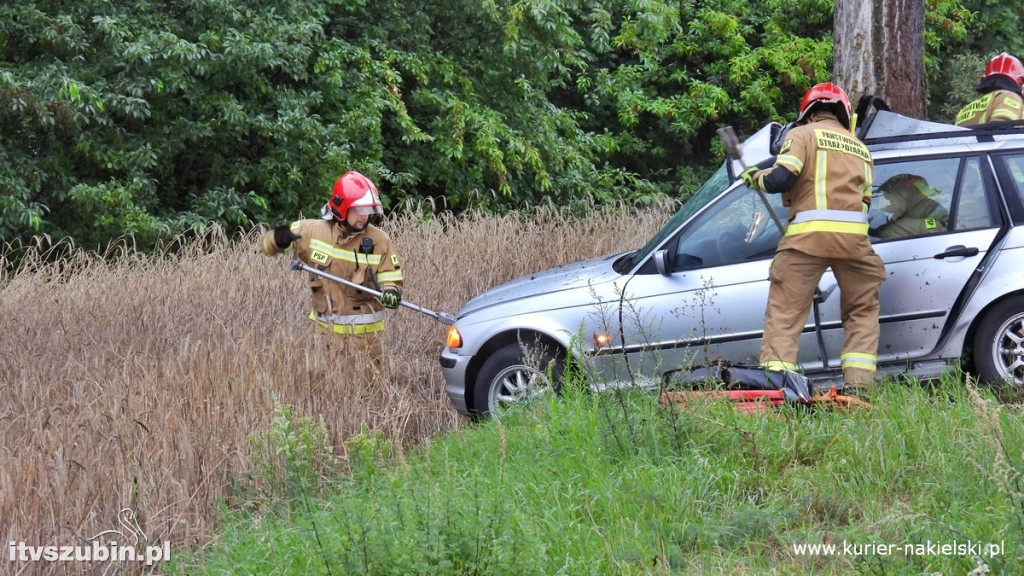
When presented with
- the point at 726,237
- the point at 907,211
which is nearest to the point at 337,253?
the point at 726,237

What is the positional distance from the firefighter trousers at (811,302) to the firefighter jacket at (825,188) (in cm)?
8

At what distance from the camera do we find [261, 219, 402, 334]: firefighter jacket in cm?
709

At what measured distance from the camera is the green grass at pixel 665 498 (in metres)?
3.93

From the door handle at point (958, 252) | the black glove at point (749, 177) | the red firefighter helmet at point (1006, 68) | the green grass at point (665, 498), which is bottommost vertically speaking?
the green grass at point (665, 498)

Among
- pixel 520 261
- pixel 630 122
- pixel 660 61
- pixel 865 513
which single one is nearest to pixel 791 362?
pixel 865 513

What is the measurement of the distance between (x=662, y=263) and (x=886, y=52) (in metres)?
3.64

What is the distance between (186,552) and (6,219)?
27.0ft

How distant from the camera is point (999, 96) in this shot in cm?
838

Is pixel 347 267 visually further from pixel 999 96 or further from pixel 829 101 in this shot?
pixel 999 96

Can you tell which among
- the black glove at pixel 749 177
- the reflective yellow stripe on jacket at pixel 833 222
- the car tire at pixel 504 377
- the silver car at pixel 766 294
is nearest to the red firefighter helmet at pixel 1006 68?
the silver car at pixel 766 294

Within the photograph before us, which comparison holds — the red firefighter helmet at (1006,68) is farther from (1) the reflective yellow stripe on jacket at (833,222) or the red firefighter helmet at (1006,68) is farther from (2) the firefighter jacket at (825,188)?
(1) the reflective yellow stripe on jacket at (833,222)

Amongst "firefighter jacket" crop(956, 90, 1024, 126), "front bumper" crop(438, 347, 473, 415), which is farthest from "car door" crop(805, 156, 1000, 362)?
"firefighter jacket" crop(956, 90, 1024, 126)

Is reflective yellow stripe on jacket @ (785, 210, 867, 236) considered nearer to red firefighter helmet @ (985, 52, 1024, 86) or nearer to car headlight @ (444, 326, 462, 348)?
car headlight @ (444, 326, 462, 348)

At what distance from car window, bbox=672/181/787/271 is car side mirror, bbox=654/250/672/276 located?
46 mm
